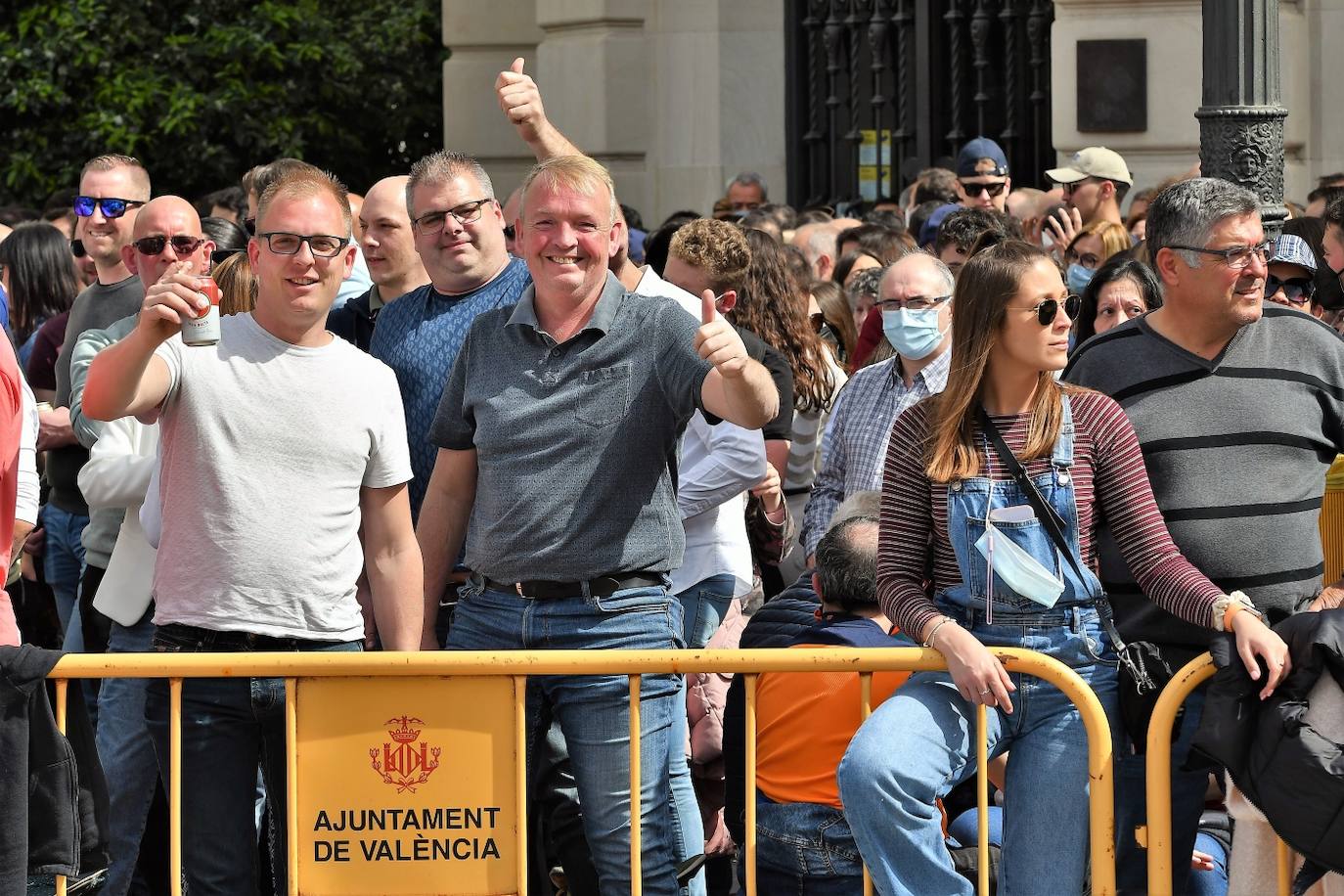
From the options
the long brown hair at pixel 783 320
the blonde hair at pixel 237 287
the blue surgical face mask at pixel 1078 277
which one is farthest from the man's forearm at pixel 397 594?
the blue surgical face mask at pixel 1078 277

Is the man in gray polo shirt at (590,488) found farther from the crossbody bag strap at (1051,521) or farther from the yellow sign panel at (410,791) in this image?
the crossbody bag strap at (1051,521)

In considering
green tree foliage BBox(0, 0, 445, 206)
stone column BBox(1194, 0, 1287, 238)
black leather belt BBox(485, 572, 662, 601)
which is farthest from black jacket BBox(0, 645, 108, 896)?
green tree foliage BBox(0, 0, 445, 206)

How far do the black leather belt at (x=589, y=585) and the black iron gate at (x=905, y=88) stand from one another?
9373 mm

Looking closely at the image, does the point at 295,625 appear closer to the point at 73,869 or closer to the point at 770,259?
the point at 73,869

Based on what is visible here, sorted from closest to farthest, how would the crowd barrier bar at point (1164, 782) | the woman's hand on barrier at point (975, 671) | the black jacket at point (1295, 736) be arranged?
the black jacket at point (1295, 736) → the woman's hand on barrier at point (975, 671) → the crowd barrier bar at point (1164, 782)

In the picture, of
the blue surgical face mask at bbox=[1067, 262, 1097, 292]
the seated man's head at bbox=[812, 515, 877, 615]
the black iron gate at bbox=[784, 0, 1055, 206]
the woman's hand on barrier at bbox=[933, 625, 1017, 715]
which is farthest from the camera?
the black iron gate at bbox=[784, 0, 1055, 206]

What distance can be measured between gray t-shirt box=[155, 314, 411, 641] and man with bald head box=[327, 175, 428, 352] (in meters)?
1.13

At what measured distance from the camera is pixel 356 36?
63.3 ft

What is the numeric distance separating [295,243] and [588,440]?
874 mm

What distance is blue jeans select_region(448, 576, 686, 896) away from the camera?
488 cm

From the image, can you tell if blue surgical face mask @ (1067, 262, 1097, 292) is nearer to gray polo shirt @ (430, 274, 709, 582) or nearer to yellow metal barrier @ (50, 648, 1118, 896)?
gray polo shirt @ (430, 274, 709, 582)

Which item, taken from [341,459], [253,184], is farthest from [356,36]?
[341,459]

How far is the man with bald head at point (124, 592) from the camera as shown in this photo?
18.1 ft

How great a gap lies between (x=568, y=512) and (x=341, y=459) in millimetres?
567
